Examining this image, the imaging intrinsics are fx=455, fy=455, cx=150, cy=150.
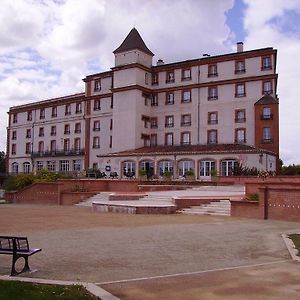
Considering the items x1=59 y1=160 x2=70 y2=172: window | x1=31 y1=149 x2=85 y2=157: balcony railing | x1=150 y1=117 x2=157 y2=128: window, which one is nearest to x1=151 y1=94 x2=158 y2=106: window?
x1=150 y1=117 x2=157 y2=128: window

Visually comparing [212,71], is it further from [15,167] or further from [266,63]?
[15,167]

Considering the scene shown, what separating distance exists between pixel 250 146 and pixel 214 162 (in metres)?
4.25

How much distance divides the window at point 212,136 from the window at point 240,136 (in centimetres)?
256

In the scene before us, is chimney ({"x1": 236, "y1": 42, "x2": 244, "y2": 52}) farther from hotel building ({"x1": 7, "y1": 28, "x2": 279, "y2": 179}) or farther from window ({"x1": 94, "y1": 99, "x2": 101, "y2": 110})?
window ({"x1": 94, "y1": 99, "x2": 101, "y2": 110})

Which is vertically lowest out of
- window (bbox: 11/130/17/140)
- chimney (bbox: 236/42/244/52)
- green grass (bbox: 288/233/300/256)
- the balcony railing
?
green grass (bbox: 288/233/300/256)

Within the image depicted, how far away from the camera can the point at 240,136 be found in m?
Result: 49.2

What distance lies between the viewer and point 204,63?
52.6m

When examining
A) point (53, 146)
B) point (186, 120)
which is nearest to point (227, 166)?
point (186, 120)

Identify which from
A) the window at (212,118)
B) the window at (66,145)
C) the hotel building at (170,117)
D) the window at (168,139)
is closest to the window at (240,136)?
the hotel building at (170,117)

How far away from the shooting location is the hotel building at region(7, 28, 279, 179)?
46.7 metres

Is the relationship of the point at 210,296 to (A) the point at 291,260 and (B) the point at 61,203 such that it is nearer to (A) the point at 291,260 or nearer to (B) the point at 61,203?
(A) the point at 291,260

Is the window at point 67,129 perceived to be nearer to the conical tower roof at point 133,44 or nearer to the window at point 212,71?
the conical tower roof at point 133,44

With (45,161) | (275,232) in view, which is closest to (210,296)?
(275,232)

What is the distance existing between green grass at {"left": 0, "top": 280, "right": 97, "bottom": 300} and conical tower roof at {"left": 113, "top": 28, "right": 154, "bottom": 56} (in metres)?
49.6
